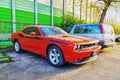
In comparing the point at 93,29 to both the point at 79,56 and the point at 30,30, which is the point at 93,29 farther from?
the point at 79,56

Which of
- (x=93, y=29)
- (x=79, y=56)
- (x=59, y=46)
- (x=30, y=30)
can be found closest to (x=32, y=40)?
(x=30, y=30)

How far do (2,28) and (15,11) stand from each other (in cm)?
176

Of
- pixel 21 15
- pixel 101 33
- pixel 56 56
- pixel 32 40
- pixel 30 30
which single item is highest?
pixel 21 15

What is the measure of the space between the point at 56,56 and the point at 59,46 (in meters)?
0.41

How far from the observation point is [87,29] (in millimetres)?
→ 9391

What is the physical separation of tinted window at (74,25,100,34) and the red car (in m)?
2.55

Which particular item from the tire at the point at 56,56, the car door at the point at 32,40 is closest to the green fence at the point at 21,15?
the car door at the point at 32,40

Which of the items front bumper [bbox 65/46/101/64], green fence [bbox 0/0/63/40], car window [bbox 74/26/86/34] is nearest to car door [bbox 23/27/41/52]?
front bumper [bbox 65/46/101/64]

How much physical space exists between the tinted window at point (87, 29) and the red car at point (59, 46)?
8.35 feet

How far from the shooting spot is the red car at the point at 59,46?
541 centimetres

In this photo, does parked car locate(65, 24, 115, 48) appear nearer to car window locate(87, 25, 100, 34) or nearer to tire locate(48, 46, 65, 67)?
car window locate(87, 25, 100, 34)

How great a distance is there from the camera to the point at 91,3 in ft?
61.0

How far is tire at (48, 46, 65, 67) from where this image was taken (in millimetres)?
5664

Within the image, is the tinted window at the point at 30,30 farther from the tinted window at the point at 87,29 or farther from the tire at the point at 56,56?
the tinted window at the point at 87,29
